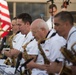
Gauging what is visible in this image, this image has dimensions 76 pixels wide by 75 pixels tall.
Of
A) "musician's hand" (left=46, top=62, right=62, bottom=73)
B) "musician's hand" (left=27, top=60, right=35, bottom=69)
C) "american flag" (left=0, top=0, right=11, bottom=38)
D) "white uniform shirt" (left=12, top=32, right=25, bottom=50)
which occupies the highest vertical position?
"musician's hand" (left=46, top=62, right=62, bottom=73)

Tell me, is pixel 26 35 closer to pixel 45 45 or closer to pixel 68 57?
pixel 45 45

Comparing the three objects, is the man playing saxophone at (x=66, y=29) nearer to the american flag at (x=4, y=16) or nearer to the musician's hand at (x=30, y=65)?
the musician's hand at (x=30, y=65)

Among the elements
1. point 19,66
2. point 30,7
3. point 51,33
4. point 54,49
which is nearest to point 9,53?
point 19,66

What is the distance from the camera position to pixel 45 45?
486 cm

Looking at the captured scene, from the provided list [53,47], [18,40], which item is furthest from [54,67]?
[18,40]

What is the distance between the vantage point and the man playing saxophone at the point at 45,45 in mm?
4610

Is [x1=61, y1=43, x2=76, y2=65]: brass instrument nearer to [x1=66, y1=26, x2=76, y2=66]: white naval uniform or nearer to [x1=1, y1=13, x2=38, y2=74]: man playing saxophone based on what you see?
[x1=66, y1=26, x2=76, y2=66]: white naval uniform

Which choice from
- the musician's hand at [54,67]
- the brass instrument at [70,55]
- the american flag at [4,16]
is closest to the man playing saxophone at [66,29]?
the musician's hand at [54,67]

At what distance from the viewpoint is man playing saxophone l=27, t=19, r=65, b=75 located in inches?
182

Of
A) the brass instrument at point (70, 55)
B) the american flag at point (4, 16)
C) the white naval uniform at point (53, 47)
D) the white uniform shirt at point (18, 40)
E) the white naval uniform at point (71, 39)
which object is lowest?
the american flag at point (4, 16)

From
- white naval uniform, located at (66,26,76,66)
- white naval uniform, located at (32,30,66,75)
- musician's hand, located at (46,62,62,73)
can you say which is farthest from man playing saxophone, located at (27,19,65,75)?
white naval uniform, located at (66,26,76,66)

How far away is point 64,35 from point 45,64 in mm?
560

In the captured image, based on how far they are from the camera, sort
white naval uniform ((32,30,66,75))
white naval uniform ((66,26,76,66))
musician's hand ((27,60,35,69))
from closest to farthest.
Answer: white naval uniform ((66,26,76,66)) → white naval uniform ((32,30,66,75)) → musician's hand ((27,60,35,69))

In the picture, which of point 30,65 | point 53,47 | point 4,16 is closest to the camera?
point 53,47
